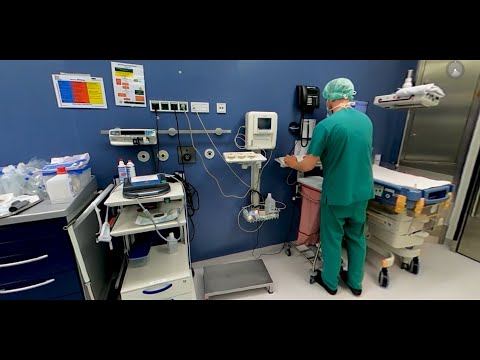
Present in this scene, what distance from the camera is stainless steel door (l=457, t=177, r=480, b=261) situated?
1.97m

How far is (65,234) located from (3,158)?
32.9 inches

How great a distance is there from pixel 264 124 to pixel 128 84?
1.02 m

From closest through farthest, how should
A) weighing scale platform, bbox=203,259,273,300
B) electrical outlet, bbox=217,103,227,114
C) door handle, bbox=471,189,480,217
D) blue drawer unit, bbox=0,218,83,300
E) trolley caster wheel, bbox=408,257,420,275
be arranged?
blue drawer unit, bbox=0,218,83,300, weighing scale platform, bbox=203,259,273,300, electrical outlet, bbox=217,103,227,114, trolley caster wheel, bbox=408,257,420,275, door handle, bbox=471,189,480,217

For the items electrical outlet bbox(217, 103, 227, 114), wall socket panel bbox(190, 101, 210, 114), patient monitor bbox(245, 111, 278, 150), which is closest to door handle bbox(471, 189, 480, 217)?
patient monitor bbox(245, 111, 278, 150)

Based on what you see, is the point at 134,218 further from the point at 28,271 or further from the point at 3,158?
the point at 3,158

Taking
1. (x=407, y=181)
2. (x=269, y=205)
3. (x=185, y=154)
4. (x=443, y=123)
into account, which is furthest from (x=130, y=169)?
(x=443, y=123)

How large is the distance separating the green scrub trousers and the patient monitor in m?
0.67

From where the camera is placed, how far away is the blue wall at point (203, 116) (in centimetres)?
128

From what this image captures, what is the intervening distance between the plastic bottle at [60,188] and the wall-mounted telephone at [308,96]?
1.75 metres

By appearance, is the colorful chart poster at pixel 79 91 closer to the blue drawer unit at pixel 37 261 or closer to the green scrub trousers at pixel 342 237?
the blue drawer unit at pixel 37 261

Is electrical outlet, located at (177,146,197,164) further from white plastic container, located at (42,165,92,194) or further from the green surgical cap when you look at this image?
the green surgical cap

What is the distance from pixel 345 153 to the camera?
1.32 metres

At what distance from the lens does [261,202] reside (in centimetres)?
193
